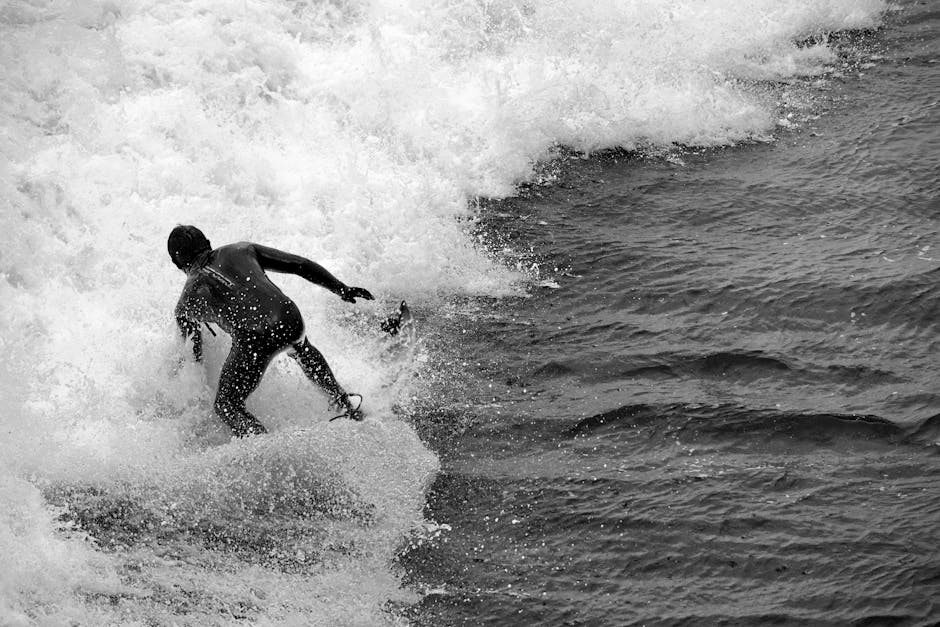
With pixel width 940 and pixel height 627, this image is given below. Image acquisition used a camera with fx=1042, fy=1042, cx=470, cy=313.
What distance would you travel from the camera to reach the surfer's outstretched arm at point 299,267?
23.0 ft

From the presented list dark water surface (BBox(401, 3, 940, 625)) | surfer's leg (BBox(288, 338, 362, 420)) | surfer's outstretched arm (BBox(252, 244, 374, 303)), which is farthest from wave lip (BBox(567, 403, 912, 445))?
surfer's outstretched arm (BBox(252, 244, 374, 303))

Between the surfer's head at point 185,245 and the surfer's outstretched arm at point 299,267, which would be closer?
the surfer's head at point 185,245

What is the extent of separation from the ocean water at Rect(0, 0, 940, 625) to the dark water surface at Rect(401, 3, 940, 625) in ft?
0.09

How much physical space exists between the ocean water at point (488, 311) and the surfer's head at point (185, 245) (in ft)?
2.47

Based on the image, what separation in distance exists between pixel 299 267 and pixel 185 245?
79 cm

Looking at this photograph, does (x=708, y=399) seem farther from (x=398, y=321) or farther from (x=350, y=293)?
(x=350, y=293)

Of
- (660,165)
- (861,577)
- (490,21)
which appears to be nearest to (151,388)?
(861,577)

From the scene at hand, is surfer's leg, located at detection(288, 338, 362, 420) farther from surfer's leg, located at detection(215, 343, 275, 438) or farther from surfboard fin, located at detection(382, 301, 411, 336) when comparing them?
surfboard fin, located at detection(382, 301, 411, 336)

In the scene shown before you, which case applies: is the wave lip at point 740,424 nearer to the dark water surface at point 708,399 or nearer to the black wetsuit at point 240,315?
the dark water surface at point 708,399

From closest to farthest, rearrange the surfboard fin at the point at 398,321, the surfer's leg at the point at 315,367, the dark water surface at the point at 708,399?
the dark water surface at the point at 708,399 < the surfer's leg at the point at 315,367 < the surfboard fin at the point at 398,321

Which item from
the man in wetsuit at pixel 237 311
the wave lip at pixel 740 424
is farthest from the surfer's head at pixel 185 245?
the wave lip at pixel 740 424

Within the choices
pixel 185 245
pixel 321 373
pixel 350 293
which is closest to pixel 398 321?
pixel 350 293

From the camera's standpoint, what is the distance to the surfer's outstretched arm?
700cm

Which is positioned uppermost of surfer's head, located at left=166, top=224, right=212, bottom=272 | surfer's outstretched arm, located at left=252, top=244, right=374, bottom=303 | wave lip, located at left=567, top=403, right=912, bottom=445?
surfer's head, located at left=166, top=224, right=212, bottom=272
